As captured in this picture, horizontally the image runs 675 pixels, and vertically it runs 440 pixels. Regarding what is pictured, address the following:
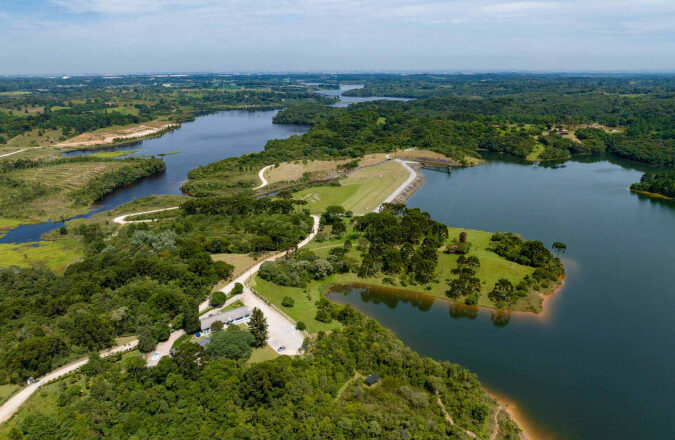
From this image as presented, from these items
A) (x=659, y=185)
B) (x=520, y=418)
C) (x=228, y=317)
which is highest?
(x=659, y=185)

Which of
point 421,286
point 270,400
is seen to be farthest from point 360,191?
point 270,400

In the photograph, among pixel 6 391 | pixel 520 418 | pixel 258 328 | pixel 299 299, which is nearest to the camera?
pixel 6 391

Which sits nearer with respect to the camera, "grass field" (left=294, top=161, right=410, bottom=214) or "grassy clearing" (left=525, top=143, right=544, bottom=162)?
"grass field" (left=294, top=161, right=410, bottom=214)

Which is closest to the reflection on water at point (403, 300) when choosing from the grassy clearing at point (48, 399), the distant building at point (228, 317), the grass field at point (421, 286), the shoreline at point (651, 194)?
the grass field at point (421, 286)

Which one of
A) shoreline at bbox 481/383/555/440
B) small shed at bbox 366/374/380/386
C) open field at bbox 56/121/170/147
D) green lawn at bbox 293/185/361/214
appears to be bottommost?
shoreline at bbox 481/383/555/440

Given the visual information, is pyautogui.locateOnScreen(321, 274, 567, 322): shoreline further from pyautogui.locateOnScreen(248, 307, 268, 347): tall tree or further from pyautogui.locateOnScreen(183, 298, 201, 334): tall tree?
pyautogui.locateOnScreen(183, 298, 201, 334): tall tree

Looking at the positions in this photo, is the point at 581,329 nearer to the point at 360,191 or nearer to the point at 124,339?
the point at 124,339

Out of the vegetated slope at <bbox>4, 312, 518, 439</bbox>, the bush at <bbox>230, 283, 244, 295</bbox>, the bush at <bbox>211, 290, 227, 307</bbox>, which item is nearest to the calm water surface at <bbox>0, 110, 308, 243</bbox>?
the bush at <bbox>211, 290, 227, 307</bbox>
